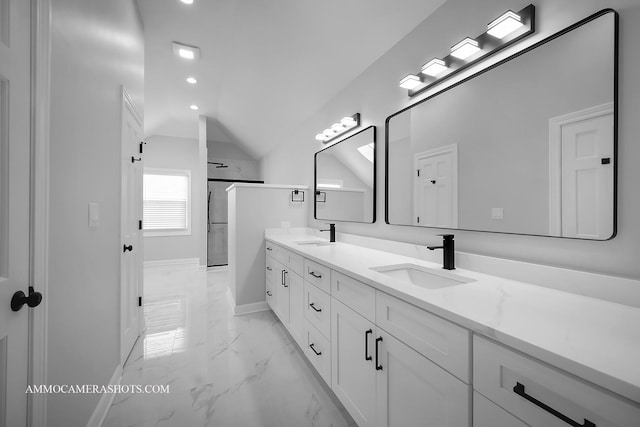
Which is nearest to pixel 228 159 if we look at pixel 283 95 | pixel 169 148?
pixel 169 148

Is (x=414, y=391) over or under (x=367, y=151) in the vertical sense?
under

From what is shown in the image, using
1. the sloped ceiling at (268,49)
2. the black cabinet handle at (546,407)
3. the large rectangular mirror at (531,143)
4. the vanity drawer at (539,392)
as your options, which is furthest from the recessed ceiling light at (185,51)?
the black cabinet handle at (546,407)

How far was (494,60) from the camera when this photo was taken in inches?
54.5

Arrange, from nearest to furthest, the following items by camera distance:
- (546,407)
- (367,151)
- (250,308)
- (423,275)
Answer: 1. (546,407)
2. (423,275)
3. (367,151)
4. (250,308)

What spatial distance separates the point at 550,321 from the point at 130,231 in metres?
2.74

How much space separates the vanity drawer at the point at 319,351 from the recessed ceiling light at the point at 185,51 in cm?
325

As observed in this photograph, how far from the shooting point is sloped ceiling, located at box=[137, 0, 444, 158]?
2006 millimetres

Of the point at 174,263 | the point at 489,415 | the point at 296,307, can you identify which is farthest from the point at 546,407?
the point at 174,263

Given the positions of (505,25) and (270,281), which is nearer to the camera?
(505,25)

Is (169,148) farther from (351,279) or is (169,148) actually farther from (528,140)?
(528,140)

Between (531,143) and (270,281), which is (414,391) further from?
(270,281)

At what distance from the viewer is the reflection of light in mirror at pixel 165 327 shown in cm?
236

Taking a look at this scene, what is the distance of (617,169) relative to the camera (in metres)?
0.95

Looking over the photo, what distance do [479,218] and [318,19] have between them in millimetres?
1936
